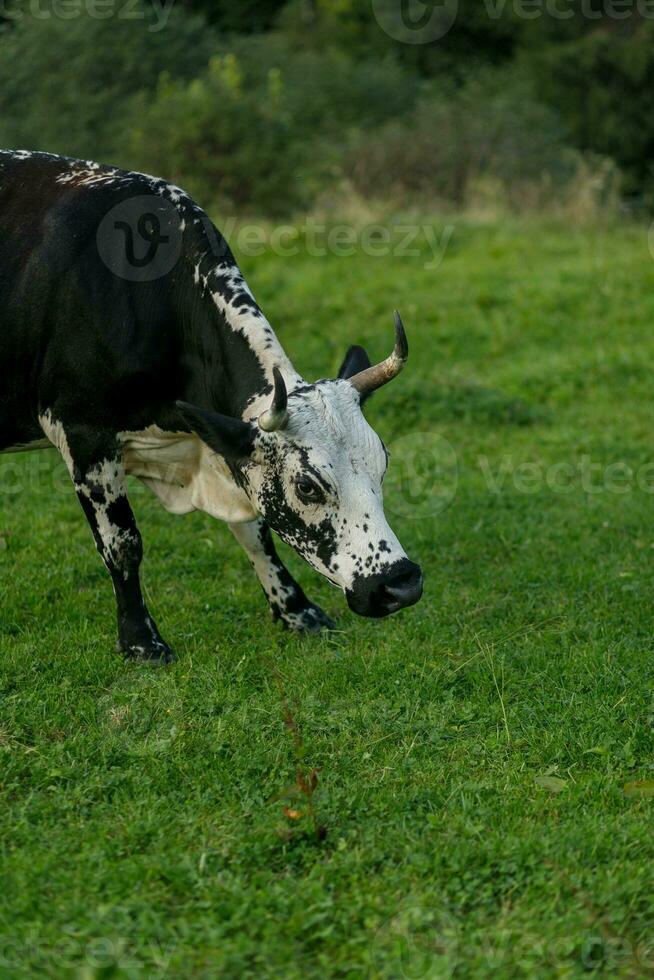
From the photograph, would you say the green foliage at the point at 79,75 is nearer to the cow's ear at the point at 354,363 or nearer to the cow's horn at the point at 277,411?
the cow's ear at the point at 354,363

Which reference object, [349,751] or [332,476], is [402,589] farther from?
[349,751]

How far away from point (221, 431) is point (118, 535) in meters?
1.07

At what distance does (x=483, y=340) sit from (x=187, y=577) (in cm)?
565

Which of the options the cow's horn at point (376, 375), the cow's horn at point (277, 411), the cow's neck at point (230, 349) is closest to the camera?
the cow's horn at point (277, 411)

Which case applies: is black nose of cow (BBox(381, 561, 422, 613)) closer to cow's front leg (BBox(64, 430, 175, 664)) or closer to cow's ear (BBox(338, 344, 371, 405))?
cow's ear (BBox(338, 344, 371, 405))

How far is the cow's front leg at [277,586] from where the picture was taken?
6254 millimetres

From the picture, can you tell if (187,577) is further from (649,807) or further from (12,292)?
(649,807)

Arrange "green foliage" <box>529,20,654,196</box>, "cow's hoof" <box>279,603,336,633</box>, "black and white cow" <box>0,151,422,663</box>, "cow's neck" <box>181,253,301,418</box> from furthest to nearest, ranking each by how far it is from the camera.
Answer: "green foliage" <box>529,20,654,196</box>, "cow's hoof" <box>279,603,336,633</box>, "cow's neck" <box>181,253,301,418</box>, "black and white cow" <box>0,151,422,663</box>

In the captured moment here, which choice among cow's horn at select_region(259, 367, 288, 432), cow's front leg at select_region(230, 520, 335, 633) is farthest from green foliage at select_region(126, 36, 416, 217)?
cow's horn at select_region(259, 367, 288, 432)

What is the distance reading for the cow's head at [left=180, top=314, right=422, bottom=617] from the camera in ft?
16.5

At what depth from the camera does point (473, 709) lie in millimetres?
5301

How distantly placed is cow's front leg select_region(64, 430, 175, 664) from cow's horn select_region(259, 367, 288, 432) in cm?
109

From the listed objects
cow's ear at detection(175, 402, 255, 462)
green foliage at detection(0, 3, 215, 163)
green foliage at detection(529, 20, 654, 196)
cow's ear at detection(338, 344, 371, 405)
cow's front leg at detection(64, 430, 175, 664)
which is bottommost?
green foliage at detection(529, 20, 654, 196)

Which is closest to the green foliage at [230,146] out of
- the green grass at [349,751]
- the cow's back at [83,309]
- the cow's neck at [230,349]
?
the green grass at [349,751]
